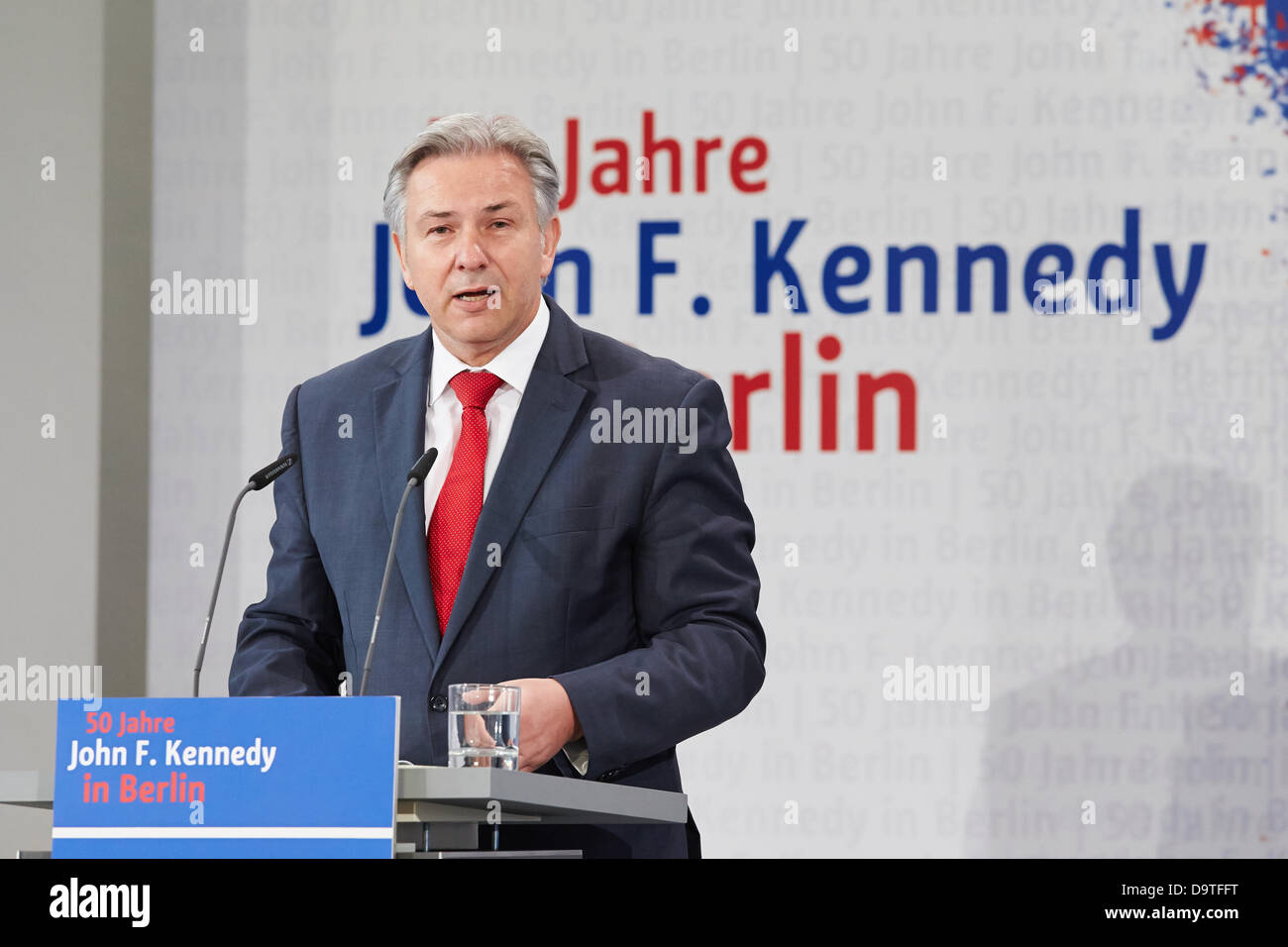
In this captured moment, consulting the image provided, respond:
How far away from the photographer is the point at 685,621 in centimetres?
268

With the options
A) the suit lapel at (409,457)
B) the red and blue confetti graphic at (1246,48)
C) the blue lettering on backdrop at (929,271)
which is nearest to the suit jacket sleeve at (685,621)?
the suit lapel at (409,457)

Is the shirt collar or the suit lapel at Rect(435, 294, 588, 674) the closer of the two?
the suit lapel at Rect(435, 294, 588, 674)

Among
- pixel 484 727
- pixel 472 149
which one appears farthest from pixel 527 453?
pixel 484 727

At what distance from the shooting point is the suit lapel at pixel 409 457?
268 centimetres

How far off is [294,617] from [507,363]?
0.59 metres

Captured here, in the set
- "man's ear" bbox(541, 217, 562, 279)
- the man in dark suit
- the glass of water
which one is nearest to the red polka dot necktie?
the man in dark suit

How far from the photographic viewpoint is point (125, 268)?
4.57m

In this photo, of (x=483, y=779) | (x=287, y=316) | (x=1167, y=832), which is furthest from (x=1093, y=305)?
(x=483, y=779)

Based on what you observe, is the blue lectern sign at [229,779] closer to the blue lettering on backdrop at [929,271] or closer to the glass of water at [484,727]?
the glass of water at [484,727]

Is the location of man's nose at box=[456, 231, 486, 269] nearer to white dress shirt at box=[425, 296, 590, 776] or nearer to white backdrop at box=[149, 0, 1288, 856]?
white dress shirt at box=[425, 296, 590, 776]

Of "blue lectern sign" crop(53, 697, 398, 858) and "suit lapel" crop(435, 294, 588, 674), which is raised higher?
"suit lapel" crop(435, 294, 588, 674)

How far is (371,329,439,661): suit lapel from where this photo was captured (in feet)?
8.79
